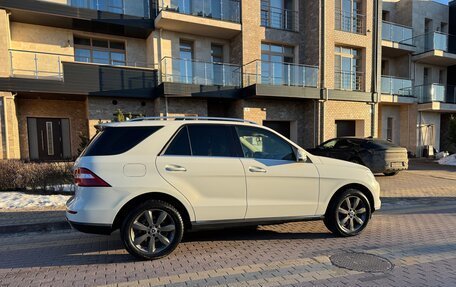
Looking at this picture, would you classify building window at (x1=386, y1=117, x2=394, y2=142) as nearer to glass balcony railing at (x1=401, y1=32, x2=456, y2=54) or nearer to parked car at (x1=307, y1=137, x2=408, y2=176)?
glass balcony railing at (x1=401, y1=32, x2=456, y2=54)

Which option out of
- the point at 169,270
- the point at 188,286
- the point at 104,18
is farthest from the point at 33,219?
the point at 104,18

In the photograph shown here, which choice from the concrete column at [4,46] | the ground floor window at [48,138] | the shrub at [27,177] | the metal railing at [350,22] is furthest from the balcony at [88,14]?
the metal railing at [350,22]

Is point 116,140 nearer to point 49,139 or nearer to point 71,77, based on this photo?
point 71,77

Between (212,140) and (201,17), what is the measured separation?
430 inches

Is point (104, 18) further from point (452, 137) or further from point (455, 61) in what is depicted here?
point (455, 61)

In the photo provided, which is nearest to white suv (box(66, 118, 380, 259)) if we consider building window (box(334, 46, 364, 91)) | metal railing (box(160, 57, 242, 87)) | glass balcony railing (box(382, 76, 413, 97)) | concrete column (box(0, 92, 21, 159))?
metal railing (box(160, 57, 242, 87))

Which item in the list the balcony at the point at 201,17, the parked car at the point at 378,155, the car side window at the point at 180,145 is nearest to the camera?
the car side window at the point at 180,145

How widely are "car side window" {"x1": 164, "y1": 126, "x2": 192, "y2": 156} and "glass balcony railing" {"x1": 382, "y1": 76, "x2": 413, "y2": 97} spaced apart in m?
17.6

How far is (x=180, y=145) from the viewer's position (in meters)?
4.25

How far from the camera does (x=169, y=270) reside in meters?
3.75

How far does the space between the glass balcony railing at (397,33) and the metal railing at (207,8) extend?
10.3 meters

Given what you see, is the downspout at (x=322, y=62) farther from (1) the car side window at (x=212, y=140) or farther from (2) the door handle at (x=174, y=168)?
(2) the door handle at (x=174, y=168)

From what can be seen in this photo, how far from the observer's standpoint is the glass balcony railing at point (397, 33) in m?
18.6

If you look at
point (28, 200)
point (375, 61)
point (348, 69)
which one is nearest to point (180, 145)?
point (28, 200)
